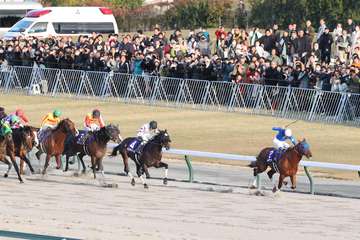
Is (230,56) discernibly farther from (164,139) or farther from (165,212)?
(165,212)

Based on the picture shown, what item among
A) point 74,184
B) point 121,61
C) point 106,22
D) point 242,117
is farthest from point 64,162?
point 106,22

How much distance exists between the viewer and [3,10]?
62.7 m

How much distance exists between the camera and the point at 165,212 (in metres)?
22.4

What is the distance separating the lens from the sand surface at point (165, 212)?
64.6ft

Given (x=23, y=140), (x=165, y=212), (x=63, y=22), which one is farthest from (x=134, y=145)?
(x=63, y=22)

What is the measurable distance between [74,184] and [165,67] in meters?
13.9

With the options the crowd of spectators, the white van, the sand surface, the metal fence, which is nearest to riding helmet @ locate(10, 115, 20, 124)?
the sand surface

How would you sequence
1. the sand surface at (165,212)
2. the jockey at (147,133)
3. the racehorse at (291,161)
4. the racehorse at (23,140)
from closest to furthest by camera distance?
the sand surface at (165,212)
the racehorse at (291,161)
the jockey at (147,133)
the racehorse at (23,140)

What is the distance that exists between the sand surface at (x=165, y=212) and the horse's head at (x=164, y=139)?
935 millimetres

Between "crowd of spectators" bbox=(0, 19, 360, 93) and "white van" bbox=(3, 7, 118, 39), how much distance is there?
26.6 ft

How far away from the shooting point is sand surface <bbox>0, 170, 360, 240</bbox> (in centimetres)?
1969

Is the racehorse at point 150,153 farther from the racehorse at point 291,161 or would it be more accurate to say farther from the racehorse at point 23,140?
the racehorse at point 291,161

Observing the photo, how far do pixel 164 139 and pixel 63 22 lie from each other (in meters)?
31.0

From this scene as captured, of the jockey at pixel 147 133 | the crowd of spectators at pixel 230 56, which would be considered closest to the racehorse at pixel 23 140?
the jockey at pixel 147 133
